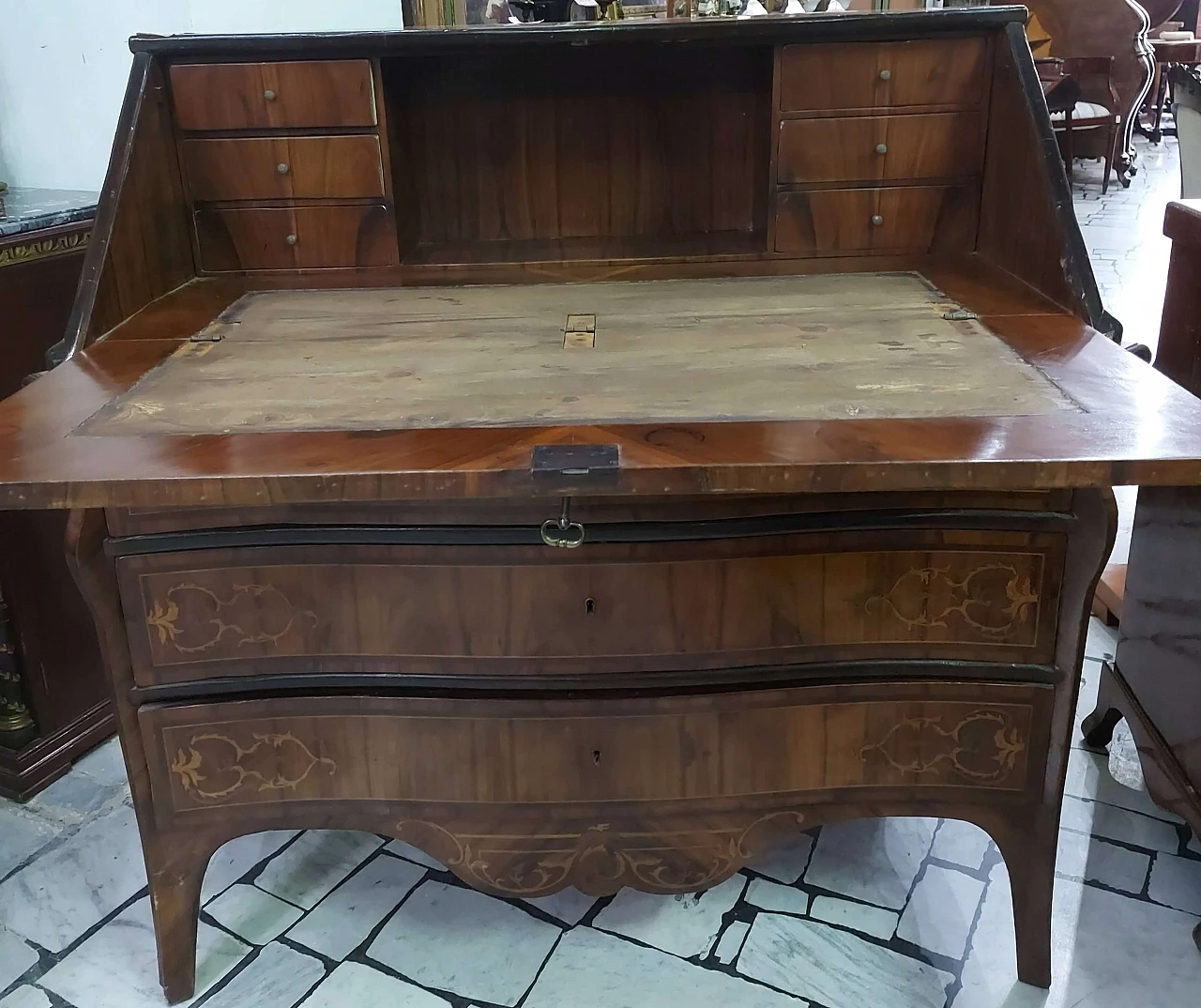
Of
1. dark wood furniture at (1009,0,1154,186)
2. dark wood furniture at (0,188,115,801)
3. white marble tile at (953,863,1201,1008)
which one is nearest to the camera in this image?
white marble tile at (953,863,1201,1008)

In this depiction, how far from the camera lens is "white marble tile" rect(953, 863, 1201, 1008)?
4.27ft

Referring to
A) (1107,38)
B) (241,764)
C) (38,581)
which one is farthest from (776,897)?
(1107,38)

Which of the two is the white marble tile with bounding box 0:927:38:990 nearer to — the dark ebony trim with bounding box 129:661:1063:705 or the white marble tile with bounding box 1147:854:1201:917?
the dark ebony trim with bounding box 129:661:1063:705

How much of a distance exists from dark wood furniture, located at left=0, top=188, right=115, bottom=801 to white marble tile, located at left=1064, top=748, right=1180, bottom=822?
1622 millimetres

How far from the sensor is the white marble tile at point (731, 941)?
54.2 inches

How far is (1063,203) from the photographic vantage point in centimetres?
126

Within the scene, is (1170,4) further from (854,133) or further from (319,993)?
(319,993)

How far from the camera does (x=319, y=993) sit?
1.33 metres

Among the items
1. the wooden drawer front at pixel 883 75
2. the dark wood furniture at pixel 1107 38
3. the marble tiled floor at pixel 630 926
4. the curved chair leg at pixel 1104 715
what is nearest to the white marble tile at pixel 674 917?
the marble tiled floor at pixel 630 926

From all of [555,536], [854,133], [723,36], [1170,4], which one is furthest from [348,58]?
[1170,4]

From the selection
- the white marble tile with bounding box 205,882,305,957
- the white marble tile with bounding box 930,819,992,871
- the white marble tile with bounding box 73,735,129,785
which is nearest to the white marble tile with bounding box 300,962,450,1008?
the white marble tile with bounding box 205,882,305,957

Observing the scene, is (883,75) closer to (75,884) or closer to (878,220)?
(878,220)

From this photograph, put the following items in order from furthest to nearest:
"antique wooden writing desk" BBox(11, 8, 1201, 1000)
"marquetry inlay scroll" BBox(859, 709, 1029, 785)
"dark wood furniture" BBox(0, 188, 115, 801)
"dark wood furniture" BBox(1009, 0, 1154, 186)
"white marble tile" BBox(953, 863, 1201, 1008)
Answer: "dark wood furniture" BBox(1009, 0, 1154, 186) < "dark wood furniture" BBox(0, 188, 115, 801) < "white marble tile" BBox(953, 863, 1201, 1008) < "marquetry inlay scroll" BBox(859, 709, 1029, 785) < "antique wooden writing desk" BBox(11, 8, 1201, 1000)

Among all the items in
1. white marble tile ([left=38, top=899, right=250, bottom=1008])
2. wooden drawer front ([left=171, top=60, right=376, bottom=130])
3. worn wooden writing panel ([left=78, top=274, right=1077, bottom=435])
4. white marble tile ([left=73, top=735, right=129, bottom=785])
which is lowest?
white marble tile ([left=73, top=735, right=129, bottom=785])
